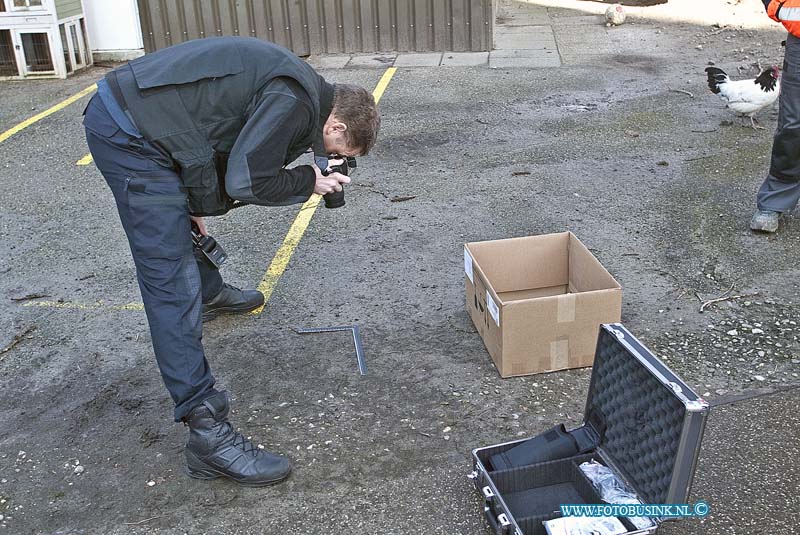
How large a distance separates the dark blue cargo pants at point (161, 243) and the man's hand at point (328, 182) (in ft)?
1.75

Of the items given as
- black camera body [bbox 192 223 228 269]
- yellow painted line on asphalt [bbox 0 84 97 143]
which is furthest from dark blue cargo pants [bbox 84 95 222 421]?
yellow painted line on asphalt [bbox 0 84 97 143]

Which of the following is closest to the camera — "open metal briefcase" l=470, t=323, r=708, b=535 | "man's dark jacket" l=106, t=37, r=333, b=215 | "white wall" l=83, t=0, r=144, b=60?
"open metal briefcase" l=470, t=323, r=708, b=535

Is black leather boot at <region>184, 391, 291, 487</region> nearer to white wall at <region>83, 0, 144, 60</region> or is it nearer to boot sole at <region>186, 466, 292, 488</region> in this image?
boot sole at <region>186, 466, 292, 488</region>

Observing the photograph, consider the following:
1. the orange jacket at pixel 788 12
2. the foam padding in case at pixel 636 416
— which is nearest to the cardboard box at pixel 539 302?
the foam padding in case at pixel 636 416

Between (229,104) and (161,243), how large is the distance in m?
0.56

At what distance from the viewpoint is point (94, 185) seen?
6504 mm

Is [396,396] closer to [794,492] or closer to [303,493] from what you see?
[303,493]

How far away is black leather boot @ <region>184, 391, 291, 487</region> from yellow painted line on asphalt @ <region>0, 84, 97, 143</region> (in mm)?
5721

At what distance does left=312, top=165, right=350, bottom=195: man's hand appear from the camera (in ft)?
10.5

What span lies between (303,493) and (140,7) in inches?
344

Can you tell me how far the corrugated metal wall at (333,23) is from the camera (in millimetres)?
10031

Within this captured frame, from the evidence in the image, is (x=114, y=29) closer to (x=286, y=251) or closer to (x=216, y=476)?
(x=286, y=251)

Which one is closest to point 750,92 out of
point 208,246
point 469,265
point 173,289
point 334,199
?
point 469,265

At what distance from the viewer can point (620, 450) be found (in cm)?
289
